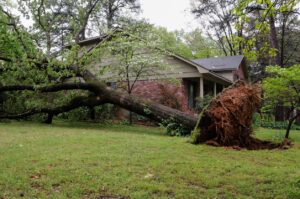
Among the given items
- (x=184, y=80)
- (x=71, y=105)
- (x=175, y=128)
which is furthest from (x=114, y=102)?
(x=184, y=80)

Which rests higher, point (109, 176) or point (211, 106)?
point (211, 106)

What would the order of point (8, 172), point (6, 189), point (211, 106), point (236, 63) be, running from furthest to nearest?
1. point (236, 63)
2. point (211, 106)
3. point (8, 172)
4. point (6, 189)

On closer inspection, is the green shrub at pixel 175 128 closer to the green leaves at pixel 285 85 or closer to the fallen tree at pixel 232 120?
the fallen tree at pixel 232 120

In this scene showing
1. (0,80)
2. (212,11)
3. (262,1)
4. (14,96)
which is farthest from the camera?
(212,11)

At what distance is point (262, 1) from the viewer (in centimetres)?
323

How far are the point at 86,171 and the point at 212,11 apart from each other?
27611mm

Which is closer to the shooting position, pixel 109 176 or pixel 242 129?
pixel 109 176

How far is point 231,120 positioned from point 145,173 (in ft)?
11.5

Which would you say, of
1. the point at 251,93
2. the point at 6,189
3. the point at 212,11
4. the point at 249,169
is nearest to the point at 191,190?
the point at 249,169

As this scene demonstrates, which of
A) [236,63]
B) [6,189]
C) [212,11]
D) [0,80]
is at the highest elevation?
[212,11]

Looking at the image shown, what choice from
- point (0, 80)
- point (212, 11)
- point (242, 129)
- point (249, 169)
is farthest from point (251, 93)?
point (212, 11)

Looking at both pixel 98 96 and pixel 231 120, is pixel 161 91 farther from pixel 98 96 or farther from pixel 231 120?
pixel 231 120

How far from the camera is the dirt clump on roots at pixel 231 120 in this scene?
20.1 feet

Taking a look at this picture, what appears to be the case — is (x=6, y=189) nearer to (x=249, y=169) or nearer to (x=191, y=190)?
(x=191, y=190)
